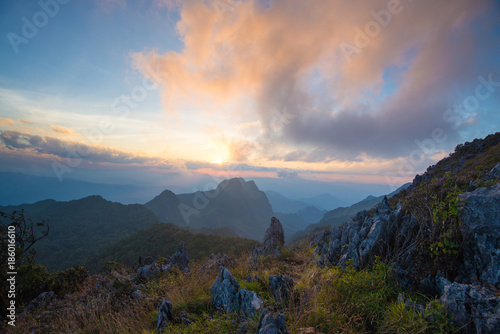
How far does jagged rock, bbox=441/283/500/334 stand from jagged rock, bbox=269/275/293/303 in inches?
134

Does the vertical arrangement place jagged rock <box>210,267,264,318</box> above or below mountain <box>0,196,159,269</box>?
above

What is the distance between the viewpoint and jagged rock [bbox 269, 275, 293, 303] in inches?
216

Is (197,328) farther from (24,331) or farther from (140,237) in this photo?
(140,237)

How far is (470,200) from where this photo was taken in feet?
16.8

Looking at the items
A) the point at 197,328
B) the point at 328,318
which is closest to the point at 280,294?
the point at 328,318

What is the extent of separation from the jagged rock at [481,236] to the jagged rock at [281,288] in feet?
13.5

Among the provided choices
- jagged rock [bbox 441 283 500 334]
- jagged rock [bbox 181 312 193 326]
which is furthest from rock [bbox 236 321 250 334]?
jagged rock [bbox 441 283 500 334]

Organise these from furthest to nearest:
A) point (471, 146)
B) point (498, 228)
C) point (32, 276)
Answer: point (471, 146)
point (32, 276)
point (498, 228)

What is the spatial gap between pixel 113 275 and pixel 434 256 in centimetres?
1236

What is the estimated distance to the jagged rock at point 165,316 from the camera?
213 inches

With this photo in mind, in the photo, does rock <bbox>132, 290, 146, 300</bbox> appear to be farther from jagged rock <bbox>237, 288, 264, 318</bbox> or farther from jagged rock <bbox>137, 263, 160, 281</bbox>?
jagged rock <bbox>237, 288, 264, 318</bbox>

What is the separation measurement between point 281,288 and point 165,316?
11.2ft

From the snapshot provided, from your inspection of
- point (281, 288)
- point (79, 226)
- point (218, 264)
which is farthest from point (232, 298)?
point (79, 226)

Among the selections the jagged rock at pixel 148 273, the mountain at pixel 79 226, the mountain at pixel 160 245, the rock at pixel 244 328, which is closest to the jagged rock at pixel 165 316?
the rock at pixel 244 328
